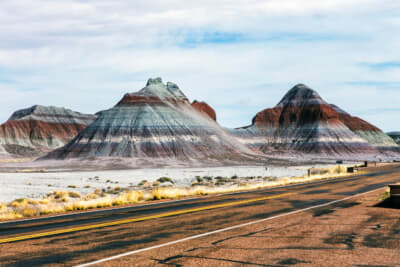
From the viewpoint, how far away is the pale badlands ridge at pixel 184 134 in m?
105

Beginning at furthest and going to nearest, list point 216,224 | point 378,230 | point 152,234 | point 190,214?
point 190,214
point 216,224
point 378,230
point 152,234

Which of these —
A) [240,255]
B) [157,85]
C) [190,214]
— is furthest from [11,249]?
[157,85]

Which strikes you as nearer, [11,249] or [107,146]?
[11,249]

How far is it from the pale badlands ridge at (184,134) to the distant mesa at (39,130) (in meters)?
0.35

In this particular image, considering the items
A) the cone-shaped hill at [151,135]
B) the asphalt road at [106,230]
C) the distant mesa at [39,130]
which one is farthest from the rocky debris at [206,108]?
the asphalt road at [106,230]

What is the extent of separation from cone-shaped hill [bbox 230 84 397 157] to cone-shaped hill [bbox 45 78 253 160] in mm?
35504

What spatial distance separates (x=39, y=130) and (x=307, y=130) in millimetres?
102701

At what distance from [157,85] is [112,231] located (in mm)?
122632

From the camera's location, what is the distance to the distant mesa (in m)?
174

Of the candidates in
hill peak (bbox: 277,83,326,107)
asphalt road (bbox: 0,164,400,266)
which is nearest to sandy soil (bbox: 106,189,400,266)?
asphalt road (bbox: 0,164,400,266)

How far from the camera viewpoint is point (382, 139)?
180 metres

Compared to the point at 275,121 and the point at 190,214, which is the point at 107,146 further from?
the point at 190,214

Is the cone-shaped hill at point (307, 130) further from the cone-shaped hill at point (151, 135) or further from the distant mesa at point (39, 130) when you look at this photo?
the distant mesa at point (39, 130)

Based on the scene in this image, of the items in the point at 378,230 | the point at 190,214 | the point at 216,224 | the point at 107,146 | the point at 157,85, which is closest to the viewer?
the point at 378,230
